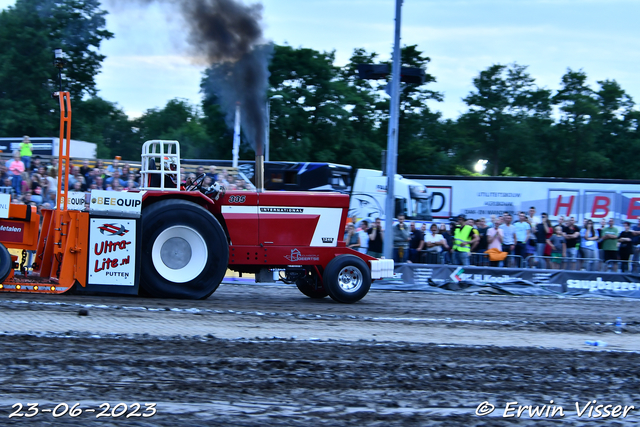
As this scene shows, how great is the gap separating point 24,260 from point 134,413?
5.75 m

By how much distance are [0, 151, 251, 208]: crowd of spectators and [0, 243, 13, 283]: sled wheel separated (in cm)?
503

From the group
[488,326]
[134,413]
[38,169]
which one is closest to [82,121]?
[38,169]

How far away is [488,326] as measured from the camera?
8.89m

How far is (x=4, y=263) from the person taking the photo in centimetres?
898

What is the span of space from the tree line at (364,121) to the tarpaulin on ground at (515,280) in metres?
11.5

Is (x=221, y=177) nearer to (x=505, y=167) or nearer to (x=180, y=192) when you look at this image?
(x=180, y=192)

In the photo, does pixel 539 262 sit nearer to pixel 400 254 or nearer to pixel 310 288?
pixel 400 254

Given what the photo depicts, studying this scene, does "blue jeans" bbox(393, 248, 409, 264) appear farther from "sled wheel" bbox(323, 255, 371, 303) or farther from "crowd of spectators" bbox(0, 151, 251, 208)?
"sled wheel" bbox(323, 255, 371, 303)

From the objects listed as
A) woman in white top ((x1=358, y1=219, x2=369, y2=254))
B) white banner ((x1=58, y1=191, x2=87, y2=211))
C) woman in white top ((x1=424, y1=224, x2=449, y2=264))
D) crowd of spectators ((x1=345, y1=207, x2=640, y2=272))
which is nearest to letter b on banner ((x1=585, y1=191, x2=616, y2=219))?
crowd of spectators ((x1=345, y1=207, x2=640, y2=272))

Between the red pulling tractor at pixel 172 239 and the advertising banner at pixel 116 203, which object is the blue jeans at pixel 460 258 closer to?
the red pulling tractor at pixel 172 239

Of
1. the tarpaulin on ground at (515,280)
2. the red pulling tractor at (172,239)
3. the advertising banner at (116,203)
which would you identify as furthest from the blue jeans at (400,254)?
the advertising banner at (116,203)

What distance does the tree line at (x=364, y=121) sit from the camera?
104 ft

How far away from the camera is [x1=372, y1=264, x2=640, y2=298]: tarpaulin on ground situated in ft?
47.8

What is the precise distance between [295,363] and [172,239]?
4.11 m
